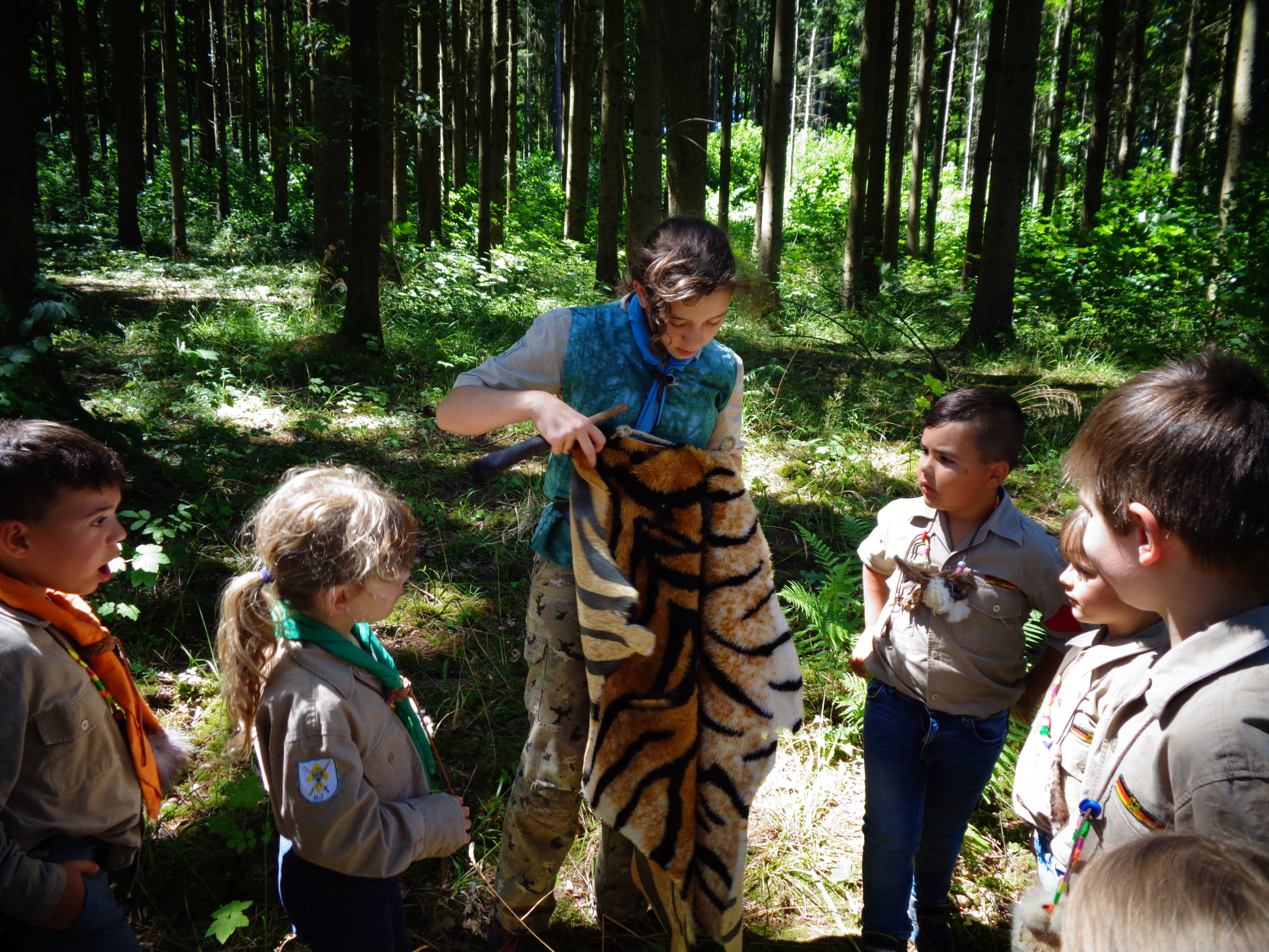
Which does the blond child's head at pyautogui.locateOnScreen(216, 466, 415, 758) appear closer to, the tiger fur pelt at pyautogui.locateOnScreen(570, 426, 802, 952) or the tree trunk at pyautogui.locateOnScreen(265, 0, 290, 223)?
the tiger fur pelt at pyautogui.locateOnScreen(570, 426, 802, 952)

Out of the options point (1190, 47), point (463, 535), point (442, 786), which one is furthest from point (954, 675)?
point (1190, 47)

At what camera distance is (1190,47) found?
16359 millimetres

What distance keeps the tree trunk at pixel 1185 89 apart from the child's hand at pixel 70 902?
58.6 feet

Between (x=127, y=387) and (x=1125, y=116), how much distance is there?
938 inches

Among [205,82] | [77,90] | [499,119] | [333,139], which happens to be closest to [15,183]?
[333,139]

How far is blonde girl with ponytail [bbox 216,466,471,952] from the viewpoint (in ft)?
5.17

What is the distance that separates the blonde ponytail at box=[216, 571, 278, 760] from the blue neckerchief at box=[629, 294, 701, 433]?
1001 mm

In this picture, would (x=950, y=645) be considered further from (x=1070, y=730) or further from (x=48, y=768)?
(x=48, y=768)

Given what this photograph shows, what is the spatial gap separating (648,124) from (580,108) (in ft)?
28.2

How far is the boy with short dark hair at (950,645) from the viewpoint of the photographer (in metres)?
2.14

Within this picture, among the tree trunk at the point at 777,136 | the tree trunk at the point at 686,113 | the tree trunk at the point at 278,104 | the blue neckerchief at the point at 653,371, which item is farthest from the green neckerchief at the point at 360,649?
the tree trunk at the point at 278,104

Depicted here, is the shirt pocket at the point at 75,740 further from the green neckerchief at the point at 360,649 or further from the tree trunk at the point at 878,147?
the tree trunk at the point at 878,147

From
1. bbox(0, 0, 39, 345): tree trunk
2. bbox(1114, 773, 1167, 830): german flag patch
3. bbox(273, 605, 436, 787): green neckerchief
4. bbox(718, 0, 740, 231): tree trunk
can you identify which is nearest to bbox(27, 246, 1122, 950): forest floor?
bbox(0, 0, 39, 345): tree trunk

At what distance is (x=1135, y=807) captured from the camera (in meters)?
1.28
